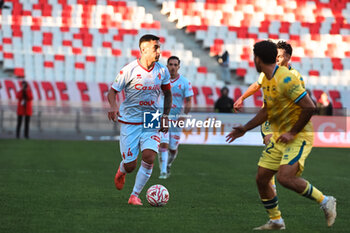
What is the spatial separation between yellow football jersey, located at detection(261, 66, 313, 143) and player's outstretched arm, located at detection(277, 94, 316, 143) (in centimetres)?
6

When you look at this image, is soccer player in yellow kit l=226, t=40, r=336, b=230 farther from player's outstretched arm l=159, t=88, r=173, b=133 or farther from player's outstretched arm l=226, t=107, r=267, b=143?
player's outstretched arm l=159, t=88, r=173, b=133

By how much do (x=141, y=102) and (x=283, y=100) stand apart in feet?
8.76

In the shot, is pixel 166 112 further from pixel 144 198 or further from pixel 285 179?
pixel 285 179

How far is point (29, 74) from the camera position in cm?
2680

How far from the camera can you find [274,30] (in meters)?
29.7

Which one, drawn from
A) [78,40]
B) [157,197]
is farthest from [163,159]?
[78,40]

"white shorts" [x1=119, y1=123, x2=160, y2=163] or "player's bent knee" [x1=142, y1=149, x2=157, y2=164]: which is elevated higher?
"white shorts" [x1=119, y1=123, x2=160, y2=163]

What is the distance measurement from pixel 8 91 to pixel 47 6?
4.87m

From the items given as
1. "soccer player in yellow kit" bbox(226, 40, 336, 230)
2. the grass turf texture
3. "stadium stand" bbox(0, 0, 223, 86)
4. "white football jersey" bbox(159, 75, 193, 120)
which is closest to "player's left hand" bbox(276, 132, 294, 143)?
"soccer player in yellow kit" bbox(226, 40, 336, 230)

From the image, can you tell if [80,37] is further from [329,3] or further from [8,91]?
[329,3]

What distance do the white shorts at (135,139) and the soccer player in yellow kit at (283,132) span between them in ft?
7.63

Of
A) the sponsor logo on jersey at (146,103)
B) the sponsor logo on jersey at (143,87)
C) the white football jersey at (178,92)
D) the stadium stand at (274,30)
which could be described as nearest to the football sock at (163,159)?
the white football jersey at (178,92)

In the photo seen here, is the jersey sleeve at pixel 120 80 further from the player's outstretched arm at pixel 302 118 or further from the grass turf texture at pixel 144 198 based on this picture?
the player's outstretched arm at pixel 302 118

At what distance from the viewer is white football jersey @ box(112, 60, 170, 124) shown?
8.74m
